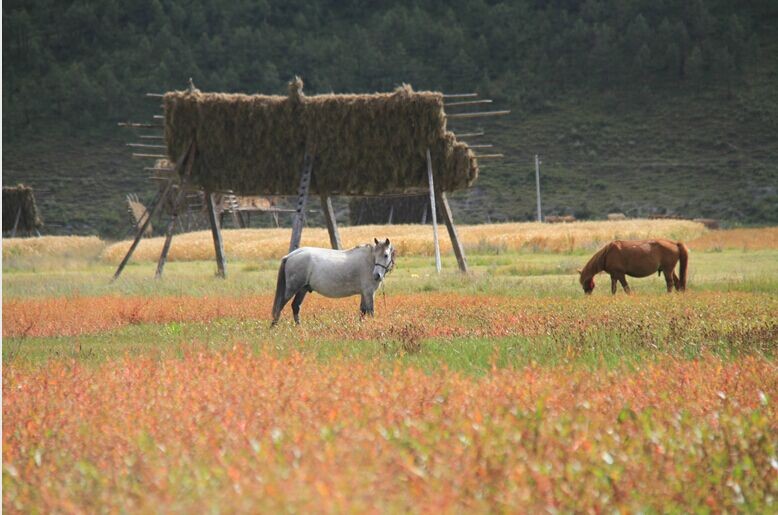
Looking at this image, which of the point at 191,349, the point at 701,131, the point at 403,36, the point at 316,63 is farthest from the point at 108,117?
the point at 191,349

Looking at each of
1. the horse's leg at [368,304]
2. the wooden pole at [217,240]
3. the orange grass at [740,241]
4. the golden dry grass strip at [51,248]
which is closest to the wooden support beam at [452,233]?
the wooden pole at [217,240]

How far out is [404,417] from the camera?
6668 millimetres

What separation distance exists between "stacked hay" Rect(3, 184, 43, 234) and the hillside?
328 inches

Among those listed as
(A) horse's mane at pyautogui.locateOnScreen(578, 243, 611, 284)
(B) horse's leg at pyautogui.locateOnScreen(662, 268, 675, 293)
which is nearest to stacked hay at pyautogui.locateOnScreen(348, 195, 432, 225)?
(A) horse's mane at pyautogui.locateOnScreen(578, 243, 611, 284)

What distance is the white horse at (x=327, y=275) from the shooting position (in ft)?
51.0

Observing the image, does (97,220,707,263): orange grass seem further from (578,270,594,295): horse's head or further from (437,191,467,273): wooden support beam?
(578,270,594,295): horse's head

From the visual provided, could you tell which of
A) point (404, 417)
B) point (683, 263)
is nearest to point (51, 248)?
point (683, 263)

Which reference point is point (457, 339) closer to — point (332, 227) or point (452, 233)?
point (332, 227)

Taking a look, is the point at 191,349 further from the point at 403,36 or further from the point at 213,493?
the point at 403,36

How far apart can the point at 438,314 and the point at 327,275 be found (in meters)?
1.75

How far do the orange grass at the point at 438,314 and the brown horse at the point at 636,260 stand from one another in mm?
1576

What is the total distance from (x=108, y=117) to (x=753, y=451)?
331ft

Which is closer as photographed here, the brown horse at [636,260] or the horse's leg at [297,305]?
the horse's leg at [297,305]

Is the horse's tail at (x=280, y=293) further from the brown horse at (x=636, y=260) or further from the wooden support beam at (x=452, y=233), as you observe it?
the wooden support beam at (x=452, y=233)
